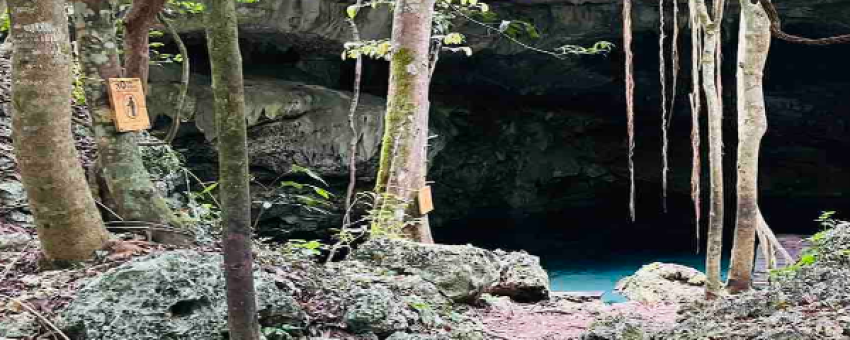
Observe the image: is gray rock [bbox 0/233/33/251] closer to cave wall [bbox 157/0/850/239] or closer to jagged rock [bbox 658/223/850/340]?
jagged rock [bbox 658/223/850/340]

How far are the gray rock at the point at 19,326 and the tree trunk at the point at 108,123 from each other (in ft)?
2.15

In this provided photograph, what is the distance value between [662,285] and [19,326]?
5.56m

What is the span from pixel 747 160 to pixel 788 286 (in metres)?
1.40

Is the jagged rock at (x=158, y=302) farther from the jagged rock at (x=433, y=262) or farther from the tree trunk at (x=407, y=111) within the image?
the tree trunk at (x=407, y=111)

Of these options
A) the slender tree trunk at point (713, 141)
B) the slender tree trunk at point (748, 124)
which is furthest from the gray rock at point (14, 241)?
the slender tree trunk at point (748, 124)

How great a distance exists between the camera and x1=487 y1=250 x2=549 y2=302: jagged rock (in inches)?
179

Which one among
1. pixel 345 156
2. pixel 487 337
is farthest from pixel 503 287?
pixel 345 156

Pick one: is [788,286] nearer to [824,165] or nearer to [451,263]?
[451,263]

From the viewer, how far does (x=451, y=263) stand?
3.42 metres

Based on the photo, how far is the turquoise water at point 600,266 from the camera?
1023cm

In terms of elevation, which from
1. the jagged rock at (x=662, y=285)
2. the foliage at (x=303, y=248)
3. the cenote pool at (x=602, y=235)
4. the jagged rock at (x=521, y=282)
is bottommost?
the cenote pool at (x=602, y=235)

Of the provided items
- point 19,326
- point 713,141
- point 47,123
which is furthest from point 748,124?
point 19,326

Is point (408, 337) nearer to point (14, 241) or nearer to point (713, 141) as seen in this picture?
point (14, 241)

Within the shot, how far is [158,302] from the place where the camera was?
6.18 ft
